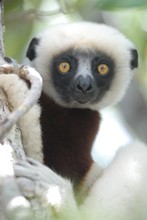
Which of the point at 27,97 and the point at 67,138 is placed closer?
the point at 27,97

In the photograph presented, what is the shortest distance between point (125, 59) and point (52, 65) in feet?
2.71

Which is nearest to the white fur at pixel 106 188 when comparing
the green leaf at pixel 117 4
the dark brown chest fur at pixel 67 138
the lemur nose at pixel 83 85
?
the dark brown chest fur at pixel 67 138

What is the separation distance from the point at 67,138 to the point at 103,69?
3.50 ft

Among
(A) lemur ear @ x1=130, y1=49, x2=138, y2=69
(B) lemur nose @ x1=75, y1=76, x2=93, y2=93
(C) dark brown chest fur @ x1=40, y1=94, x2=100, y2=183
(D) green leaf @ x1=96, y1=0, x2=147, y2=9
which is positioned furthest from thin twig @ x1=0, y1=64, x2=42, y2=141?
(A) lemur ear @ x1=130, y1=49, x2=138, y2=69

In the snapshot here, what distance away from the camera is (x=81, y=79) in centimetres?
452

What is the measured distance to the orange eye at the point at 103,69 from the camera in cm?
494

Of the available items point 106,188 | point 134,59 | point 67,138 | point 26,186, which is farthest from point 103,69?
point 26,186

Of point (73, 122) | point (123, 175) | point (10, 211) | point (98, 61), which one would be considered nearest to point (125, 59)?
point (98, 61)

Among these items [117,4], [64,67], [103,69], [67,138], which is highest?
[117,4]

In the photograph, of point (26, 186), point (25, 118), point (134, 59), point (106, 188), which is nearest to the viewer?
point (26, 186)

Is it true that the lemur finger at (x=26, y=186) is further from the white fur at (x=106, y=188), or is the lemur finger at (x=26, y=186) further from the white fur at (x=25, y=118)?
the white fur at (x=25, y=118)

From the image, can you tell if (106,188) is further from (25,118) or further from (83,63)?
(83,63)

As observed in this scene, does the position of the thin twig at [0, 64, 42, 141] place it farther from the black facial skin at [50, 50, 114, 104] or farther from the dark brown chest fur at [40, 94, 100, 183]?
the black facial skin at [50, 50, 114, 104]

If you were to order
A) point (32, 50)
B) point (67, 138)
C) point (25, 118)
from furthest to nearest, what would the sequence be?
point (32, 50) → point (67, 138) → point (25, 118)
